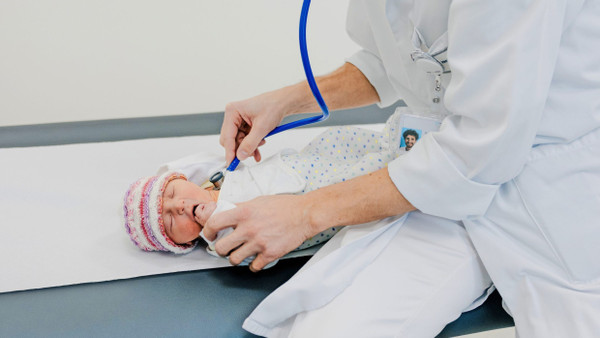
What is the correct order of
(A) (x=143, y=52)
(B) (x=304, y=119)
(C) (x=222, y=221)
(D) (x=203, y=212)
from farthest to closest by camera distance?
(A) (x=143, y=52) < (B) (x=304, y=119) < (D) (x=203, y=212) < (C) (x=222, y=221)

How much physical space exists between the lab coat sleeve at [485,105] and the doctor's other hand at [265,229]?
239mm

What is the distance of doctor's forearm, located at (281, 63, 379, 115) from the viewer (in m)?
1.71

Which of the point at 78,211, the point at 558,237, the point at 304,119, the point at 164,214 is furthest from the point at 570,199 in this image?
the point at 78,211

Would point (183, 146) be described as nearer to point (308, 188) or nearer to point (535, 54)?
point (308, 188)

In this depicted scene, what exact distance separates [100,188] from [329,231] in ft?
2.62

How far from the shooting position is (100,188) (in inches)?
70.1

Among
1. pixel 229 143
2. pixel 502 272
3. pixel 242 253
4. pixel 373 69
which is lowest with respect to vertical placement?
pixel 502 272

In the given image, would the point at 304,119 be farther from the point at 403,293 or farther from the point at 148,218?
the point at 403,293

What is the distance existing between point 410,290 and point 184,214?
2.05 ft

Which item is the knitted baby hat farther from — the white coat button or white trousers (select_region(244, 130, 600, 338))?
the white coat button

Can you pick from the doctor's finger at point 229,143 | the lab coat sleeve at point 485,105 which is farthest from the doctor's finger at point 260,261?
the doctor's finger at point 229,143

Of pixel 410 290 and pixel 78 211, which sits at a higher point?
pixel 78 211

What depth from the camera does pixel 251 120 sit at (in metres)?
1.65

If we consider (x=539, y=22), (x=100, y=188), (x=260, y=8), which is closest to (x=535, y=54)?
(x=539, y=22)
